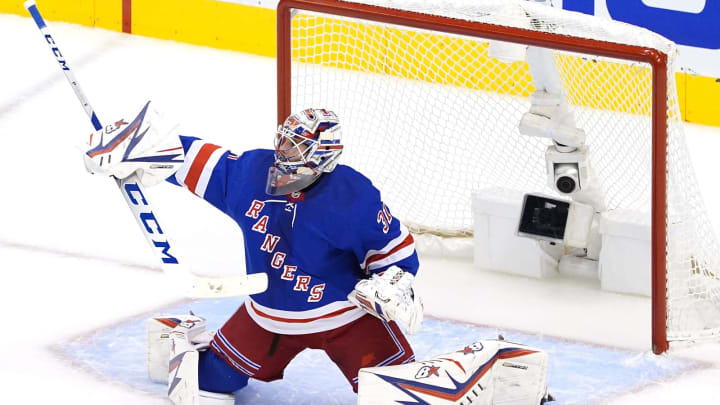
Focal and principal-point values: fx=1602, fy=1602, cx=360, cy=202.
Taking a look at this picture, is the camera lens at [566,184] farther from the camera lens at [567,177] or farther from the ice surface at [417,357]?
the ice surface at [417,357]

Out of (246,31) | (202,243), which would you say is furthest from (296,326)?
(246,31)

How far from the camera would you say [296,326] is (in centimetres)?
407

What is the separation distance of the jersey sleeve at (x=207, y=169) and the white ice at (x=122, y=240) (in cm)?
60

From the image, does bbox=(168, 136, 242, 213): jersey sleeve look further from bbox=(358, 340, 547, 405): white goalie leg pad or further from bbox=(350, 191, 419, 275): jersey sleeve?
bbox=(358, 340, 547, 405): white goalie leg pad

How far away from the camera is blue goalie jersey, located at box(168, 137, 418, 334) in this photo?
397cm

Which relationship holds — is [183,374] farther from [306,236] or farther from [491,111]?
[491,111]

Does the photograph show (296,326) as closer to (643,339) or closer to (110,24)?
(643,339)

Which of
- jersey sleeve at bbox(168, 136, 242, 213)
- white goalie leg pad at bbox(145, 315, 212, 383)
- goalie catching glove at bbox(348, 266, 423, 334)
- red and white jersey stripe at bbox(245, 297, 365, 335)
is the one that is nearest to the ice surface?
white goalie leg pad at bbox(145, 315, 212, 383)

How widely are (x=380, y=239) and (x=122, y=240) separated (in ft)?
6.13

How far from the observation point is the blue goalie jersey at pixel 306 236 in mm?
3967

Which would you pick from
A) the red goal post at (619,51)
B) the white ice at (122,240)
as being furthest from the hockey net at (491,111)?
the white ice at (122,240)

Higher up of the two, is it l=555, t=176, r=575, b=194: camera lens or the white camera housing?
the white camera housing

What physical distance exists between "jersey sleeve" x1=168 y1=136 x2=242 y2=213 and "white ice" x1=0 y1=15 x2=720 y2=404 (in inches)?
23.4

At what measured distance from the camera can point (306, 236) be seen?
400cm
